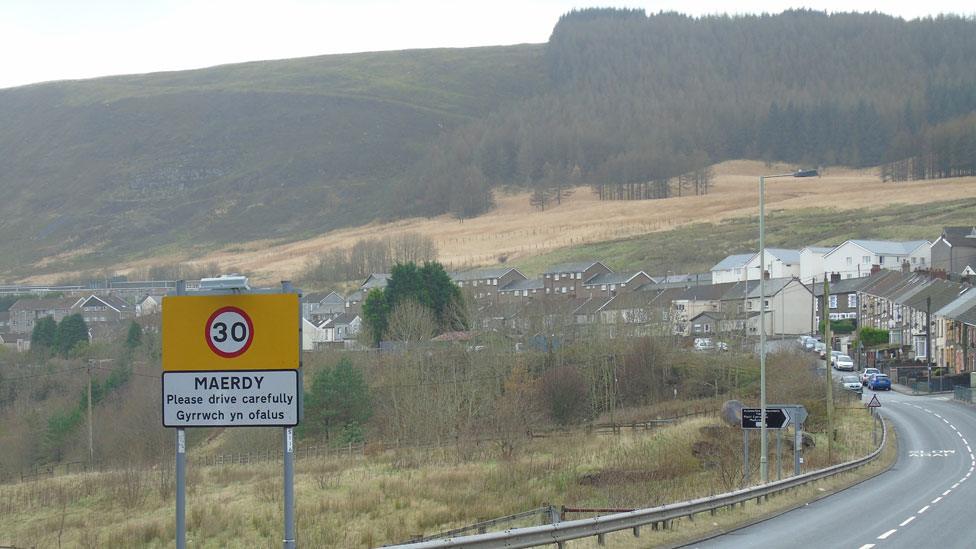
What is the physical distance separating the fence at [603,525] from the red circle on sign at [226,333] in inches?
139

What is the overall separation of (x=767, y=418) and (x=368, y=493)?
16.1 metres

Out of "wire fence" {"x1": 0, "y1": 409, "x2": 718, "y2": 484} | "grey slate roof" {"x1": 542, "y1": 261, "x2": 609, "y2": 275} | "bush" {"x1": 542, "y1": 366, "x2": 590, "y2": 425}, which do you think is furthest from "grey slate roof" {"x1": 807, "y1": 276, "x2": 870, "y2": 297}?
"wire fence" {"x1": 0, "y1": 409, "x2": 718, "y2": 484}

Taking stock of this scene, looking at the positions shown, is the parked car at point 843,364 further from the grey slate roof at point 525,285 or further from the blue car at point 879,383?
the grey slate roof at point 525,285

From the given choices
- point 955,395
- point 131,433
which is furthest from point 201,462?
point 955,395

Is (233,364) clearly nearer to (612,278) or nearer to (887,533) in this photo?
(887,533)

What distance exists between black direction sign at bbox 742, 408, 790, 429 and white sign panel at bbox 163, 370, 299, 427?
73.3 feet

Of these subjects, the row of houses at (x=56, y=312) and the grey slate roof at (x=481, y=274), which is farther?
the grey slate roof at (x=481, y=274)

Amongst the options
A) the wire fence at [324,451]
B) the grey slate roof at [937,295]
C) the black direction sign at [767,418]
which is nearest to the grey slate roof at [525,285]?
the grey slate roof at [937,295]

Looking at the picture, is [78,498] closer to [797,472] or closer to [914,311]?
[797,472]

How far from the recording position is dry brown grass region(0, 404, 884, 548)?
36.3 meters

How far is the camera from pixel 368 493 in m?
43.1

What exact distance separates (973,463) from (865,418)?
65.1 ft

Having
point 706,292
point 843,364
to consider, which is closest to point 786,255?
point 706,292

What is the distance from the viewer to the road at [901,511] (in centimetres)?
2318
